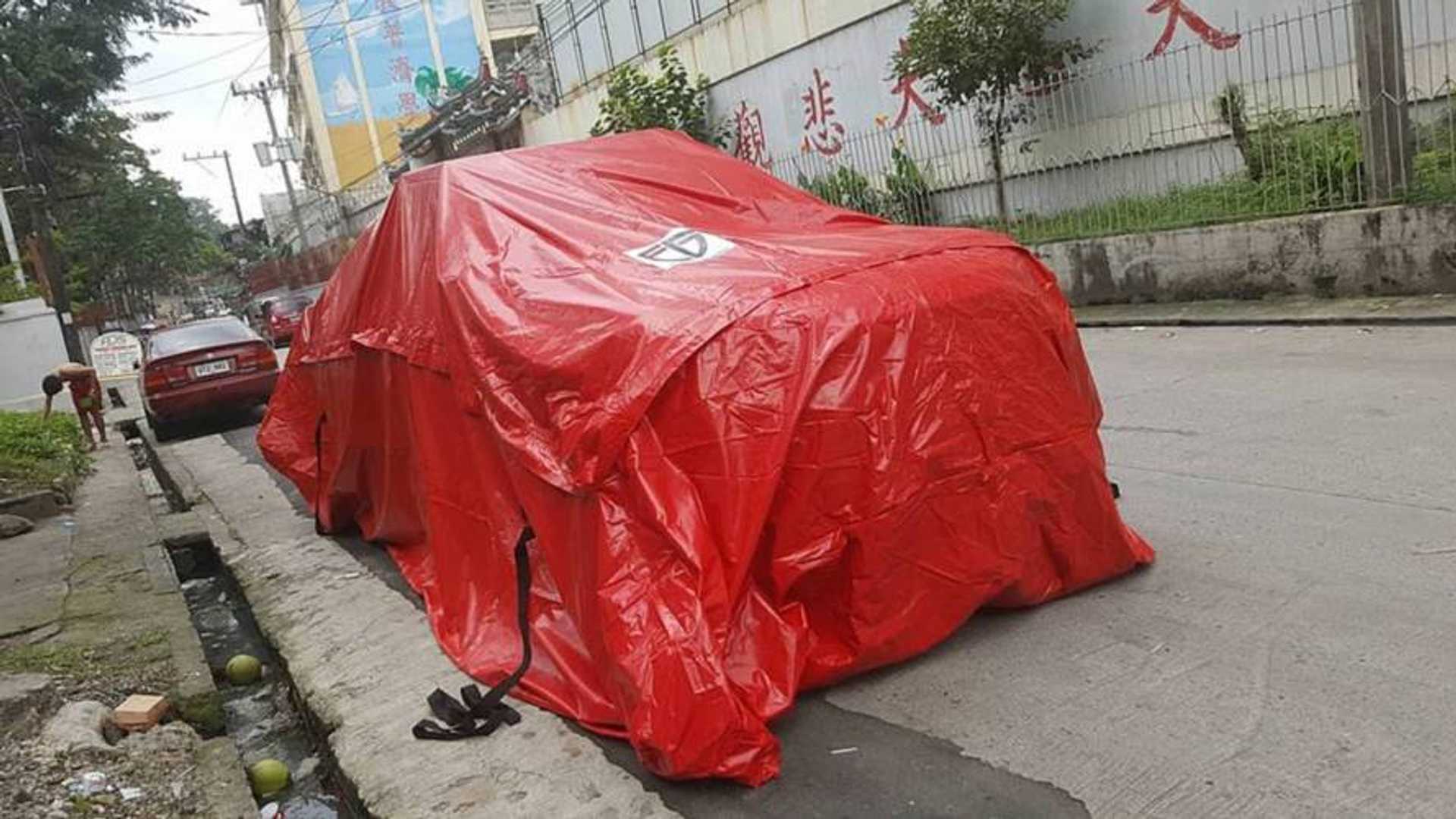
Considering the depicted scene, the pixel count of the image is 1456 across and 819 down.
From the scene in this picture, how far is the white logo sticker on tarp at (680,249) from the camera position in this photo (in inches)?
137

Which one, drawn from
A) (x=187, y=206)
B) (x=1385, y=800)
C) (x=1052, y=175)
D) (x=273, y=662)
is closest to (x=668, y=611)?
(x=1385, y=800)

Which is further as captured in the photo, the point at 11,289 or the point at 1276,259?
the point at 11,289

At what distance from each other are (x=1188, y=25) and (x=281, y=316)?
2006cm

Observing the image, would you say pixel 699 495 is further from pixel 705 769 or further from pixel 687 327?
pixel 705 769

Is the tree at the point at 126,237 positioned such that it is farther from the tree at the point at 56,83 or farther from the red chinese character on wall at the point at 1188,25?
the red chinese character on wall at the point at 1188,25

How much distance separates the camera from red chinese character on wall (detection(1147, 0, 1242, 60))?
10.4 m

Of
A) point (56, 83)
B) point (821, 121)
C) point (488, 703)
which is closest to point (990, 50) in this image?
point (821, 121)

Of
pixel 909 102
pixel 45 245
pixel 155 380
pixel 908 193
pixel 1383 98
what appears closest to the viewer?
pixel 1383 98

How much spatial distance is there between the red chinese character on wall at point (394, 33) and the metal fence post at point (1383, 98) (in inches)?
1875

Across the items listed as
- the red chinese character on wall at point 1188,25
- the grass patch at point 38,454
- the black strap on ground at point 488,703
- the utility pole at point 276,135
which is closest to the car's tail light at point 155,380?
the grass patch at point 38,454

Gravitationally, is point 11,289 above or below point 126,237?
below

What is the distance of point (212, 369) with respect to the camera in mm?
11742

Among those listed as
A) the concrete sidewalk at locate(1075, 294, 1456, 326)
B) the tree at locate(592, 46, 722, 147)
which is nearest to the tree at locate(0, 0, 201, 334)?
the tree at locate(592, 46, 722, 147)

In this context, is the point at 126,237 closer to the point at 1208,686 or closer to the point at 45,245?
the point at 45,245
